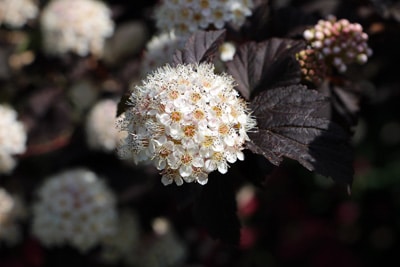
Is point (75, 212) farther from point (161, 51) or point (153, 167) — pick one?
point (161, 51)

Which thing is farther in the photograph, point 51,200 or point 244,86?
point 51,200

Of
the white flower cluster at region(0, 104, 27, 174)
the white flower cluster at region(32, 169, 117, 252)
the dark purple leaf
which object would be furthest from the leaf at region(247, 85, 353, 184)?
the white flower cluster at region(0, 104, 27, 174)

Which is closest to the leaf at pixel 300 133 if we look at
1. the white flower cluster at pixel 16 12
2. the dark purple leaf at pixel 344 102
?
the dark purple leaf at pixel 344 102

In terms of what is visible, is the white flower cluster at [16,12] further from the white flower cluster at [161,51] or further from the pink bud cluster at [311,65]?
the pink bud cluster at [311,65]

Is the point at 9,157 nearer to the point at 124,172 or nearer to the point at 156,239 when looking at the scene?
the point at 124,172

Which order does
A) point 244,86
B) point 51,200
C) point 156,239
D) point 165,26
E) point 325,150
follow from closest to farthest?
point 325,150
point 244,86
point 165,26
point 51,200
point 156,239

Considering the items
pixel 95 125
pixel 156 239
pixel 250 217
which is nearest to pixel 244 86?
pixel 95 125
